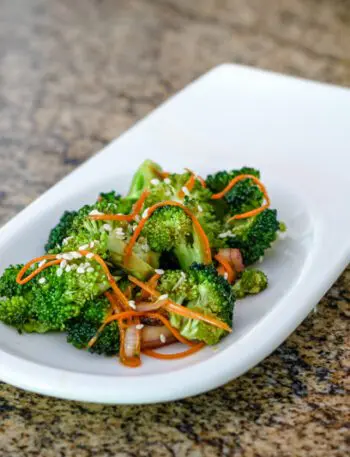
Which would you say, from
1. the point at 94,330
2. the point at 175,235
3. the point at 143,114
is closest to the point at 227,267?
the point at 175,235

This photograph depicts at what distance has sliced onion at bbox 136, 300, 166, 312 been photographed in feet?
5.84

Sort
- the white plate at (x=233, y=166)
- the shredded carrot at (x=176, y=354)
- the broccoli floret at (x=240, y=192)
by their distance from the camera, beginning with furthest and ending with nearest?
the broccoli floret at (x=240, y=192), the shredded carrot at (x=176, y=354), the white plate at (x=233, y=166)

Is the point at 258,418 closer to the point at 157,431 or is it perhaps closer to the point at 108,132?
the point at 157,431

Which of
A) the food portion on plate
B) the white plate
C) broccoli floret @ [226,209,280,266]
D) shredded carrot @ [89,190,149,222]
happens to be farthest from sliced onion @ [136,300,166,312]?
broccoli floret @ [226,209,280,266]

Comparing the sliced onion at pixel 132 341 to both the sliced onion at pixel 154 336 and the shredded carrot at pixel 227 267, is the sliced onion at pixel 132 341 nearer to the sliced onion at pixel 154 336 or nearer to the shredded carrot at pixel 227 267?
the sliced onion at pixel 154 336

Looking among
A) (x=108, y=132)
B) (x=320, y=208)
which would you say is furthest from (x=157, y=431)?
(x=108, y=132)

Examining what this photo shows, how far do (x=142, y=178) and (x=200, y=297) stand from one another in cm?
49

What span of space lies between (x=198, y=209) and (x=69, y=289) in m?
0.40

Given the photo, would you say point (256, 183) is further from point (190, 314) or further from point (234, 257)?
point (190, 314)

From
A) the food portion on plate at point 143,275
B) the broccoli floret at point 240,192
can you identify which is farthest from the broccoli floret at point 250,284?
the broccoli floret at point 240,192

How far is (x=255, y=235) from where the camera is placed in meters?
2.04

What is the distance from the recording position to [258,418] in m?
1.71

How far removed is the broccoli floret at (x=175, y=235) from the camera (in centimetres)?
191

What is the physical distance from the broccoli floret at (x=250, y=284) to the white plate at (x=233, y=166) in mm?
25
